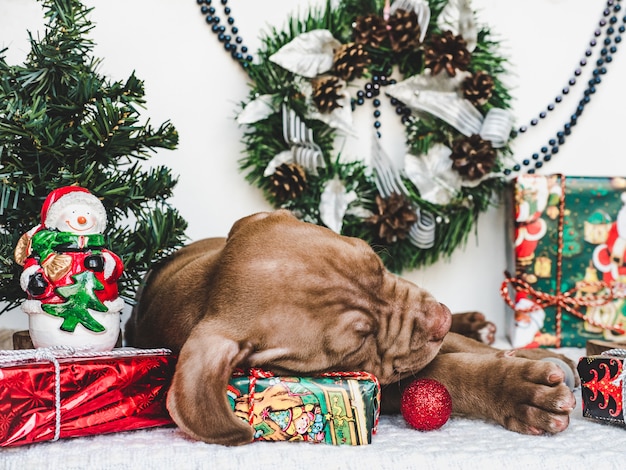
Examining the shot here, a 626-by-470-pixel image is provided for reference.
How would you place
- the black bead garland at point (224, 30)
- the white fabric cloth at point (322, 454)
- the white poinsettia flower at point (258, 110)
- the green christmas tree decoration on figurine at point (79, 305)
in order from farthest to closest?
the black bead garland at point (224, 30) → the white poinsettia flower at point (258, 110) → the green christmas tree decoration on figurine at point (79, 305) → the white fabric cloth at point (322, 454)

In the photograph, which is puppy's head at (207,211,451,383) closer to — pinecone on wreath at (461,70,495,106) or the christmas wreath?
the christmas wreath

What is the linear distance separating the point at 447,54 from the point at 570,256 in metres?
0.83

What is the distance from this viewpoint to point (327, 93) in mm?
2283

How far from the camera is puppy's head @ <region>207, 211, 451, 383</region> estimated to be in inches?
56.1

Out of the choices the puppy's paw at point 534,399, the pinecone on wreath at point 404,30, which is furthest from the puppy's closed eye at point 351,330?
the pinecone on wreath at point 404,30

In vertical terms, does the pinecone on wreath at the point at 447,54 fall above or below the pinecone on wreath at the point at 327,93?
above

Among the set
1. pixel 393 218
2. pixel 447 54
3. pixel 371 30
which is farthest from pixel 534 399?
pixel 371 30

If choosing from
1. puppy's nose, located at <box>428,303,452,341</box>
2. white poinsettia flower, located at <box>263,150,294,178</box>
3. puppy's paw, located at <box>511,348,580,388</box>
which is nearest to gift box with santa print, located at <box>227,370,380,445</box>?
puppy's nose, located at <box>428,303,452,341</box>

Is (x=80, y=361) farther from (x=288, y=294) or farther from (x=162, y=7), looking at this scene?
(x=162, y=7)

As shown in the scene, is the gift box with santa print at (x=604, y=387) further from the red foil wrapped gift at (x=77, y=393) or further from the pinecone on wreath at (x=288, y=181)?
the pinecone on wreath at (x=288, y=181)

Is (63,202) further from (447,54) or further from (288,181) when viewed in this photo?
(447,54)

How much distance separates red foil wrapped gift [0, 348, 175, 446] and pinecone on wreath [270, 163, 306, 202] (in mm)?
975

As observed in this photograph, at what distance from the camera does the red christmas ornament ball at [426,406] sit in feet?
4.57

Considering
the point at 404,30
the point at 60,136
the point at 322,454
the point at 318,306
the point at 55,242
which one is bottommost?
the point at 322,454
